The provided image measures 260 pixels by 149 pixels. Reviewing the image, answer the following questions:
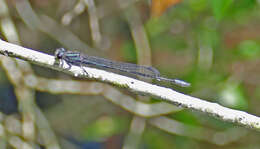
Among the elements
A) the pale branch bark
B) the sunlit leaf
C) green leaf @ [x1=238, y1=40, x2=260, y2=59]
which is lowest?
the pale branch bark

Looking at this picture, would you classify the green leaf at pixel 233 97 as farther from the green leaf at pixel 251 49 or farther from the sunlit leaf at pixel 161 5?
the sunlit leaf at pixel 161 5

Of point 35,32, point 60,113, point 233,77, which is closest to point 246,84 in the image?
point 233,77

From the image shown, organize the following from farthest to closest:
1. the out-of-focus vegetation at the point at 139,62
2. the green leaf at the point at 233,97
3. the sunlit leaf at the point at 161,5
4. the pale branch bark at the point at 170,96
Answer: the out-of-focus vegetation at the point at 139,62
the green leaf at the point at 233,97
the sunlit leaf at the point at 161,5
the pale branch bark at the point at 170,96

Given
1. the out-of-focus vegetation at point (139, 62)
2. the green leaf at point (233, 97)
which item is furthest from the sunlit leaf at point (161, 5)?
the green leaf at point (233, 97)

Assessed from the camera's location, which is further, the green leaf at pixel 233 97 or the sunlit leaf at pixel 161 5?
the green leaf at pixel 233 97

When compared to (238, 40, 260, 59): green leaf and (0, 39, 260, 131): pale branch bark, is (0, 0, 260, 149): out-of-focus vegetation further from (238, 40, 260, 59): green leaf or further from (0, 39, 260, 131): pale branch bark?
(0, 39, 260, 131): pale branch bark

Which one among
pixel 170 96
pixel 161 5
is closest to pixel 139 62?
pixel 161 5

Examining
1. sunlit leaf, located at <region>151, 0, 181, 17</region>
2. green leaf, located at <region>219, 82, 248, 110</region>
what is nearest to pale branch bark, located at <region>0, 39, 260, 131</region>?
sunlit leaf, located at <region>151, 0, 181, 17</region>

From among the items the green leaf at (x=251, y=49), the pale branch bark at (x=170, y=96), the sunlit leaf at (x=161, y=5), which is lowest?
the pale branch bark at (x=170, y=96)
